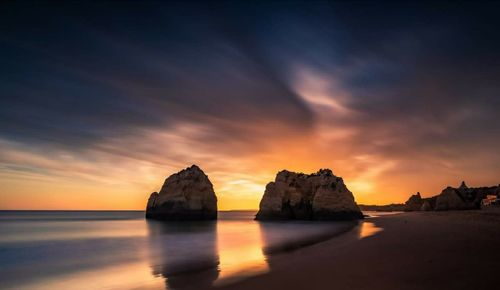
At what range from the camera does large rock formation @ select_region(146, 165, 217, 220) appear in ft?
238

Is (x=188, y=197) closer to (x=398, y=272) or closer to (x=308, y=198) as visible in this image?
(x=308, y=198)

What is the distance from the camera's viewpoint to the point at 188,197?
72938 mm

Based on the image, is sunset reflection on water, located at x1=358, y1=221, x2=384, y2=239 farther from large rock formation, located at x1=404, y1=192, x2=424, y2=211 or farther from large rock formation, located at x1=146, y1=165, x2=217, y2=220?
large rock formation, located at x1=404, y1=192, x2=424, y2=211

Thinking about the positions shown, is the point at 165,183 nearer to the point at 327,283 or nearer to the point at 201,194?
the point at 201,194

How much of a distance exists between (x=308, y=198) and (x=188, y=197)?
27.6 m

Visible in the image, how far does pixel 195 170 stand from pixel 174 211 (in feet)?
34.8

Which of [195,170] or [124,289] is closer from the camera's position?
[124,289]

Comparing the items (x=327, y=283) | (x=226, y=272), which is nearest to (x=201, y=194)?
(x=226, y=272)

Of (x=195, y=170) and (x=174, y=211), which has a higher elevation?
(x=195, y=170)

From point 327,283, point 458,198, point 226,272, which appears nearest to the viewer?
point 327,283

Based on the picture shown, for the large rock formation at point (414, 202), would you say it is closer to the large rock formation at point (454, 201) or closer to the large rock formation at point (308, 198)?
the large rock formation at point (454, 201)

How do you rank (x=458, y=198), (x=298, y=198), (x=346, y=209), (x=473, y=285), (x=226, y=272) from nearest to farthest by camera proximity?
1. (x=473, y=285)
2. (x=226, y=272)
3. (x=346, y=209)
4. (x=298, y=198)
5. (x=458, y=198)

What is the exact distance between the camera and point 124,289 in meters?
11.6

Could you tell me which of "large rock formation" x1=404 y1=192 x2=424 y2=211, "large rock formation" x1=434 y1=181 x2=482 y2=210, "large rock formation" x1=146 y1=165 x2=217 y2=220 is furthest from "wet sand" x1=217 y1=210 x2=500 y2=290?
"large rock formation" x1=404 y1=192 x2=424 y2=211
